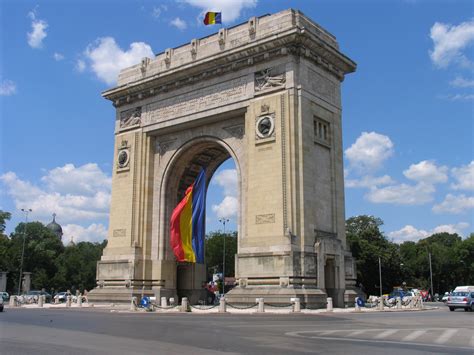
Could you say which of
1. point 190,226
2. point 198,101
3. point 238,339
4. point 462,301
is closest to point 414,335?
point 238,339

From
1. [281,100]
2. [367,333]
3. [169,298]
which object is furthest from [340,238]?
[367,333]

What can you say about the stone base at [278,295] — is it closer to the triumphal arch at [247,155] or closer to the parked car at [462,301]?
the triumphal arch at [247,155]

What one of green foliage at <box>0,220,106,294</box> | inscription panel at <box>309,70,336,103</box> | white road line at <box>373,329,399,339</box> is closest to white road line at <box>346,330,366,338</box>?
white road line at <box>373,329,399,339</box>

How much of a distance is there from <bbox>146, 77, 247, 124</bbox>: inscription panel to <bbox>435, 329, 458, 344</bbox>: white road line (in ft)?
72.5

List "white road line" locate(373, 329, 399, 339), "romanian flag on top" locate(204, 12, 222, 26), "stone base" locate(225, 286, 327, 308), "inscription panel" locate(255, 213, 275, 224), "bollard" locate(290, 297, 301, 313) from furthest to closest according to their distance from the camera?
"romanian flag on top" locate(204, 12, 222, 26) → "inscription panel" locate(255, 213, 275, 224) → "stone base" locate(225, 286, 327, 308) → "bollard" locate(290, 297, 301, 313) → "white road line" locate(373, 329, 399, 339)

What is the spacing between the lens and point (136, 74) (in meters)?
43.5

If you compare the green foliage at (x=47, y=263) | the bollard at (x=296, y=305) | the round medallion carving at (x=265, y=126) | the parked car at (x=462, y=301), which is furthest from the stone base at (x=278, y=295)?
the green foliage at (x=47, y=263)

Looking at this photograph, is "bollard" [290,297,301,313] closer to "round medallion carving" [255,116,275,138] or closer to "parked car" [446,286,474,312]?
"round medallion carving" [255,116,275,138]

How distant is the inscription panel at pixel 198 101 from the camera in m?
36.7

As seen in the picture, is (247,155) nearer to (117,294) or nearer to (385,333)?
(117,294)

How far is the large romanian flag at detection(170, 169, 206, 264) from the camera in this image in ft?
123

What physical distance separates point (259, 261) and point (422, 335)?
16559 mm

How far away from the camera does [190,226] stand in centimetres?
3794

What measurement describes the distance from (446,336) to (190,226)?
2404 centimetres
